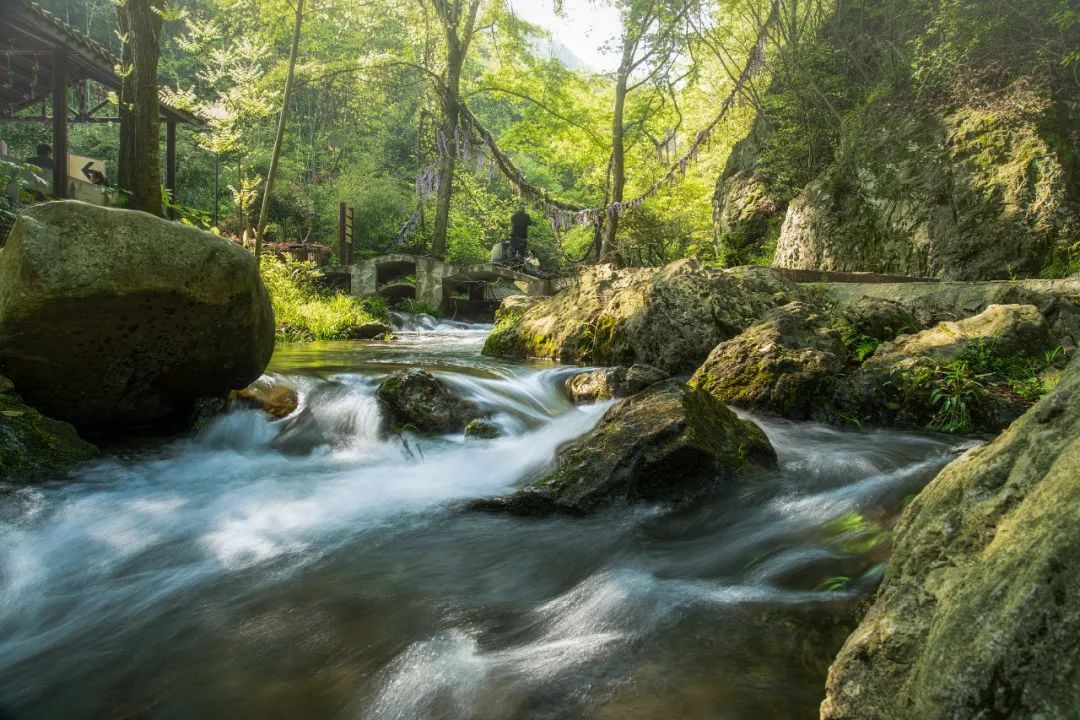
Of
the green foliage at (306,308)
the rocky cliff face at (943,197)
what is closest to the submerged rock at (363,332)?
the green foliage at (306,308)

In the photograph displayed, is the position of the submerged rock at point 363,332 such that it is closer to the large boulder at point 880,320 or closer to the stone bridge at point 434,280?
the stone bridge at point 434,280

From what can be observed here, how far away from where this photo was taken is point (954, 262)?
10039mm

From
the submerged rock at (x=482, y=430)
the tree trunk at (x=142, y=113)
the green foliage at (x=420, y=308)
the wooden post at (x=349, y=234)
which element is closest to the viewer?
the submerged rock at (x=482, y=430)

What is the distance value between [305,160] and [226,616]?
106 feet

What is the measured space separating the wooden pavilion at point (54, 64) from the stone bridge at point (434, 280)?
5990mm

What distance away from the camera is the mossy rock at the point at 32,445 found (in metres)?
4.14

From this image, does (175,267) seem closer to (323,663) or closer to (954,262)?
(323,663)

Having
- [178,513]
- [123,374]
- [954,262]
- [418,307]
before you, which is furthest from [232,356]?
[418,307]

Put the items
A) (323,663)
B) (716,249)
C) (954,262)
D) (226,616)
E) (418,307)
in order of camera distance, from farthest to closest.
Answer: (418,307)
(716,249)
(954,262)
(226,616)
(323,663)

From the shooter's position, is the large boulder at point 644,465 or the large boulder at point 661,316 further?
the large boulder at point 661,316

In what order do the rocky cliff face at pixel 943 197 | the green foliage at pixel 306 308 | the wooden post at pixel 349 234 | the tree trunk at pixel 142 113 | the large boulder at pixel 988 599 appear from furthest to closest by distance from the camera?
the wooden post at pixel 349 234, the green foliage at pixel 306 308, the rocky cliff face at pixel 943 197, the tree trunk at pixel 142 113, the large boulder at pixel 988 599

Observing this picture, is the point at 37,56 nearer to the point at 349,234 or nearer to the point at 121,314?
the point at 349,234

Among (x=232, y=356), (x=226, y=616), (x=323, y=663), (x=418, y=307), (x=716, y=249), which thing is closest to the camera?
(x=323, y=663)

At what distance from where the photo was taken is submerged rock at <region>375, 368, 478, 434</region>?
5.84 m
